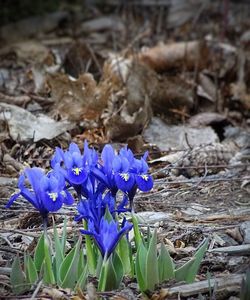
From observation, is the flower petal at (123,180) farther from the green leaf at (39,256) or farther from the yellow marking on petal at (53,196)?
the green leaf at (39,256)

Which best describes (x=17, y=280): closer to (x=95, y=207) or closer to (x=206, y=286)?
(x=95, y=207)

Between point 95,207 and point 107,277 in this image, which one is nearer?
point 107,277

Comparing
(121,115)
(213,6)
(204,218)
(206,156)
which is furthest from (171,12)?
(204,218)

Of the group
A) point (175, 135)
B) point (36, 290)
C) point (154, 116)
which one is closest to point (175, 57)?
point (154, 116)

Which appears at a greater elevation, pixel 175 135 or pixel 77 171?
pixel 77 171

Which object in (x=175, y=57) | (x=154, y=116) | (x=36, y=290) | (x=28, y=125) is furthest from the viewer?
(x=175, y=57)

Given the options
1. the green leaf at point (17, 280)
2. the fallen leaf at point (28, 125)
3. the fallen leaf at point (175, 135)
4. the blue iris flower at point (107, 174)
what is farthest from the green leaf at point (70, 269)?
the fallen leaf at point (175, 135)
